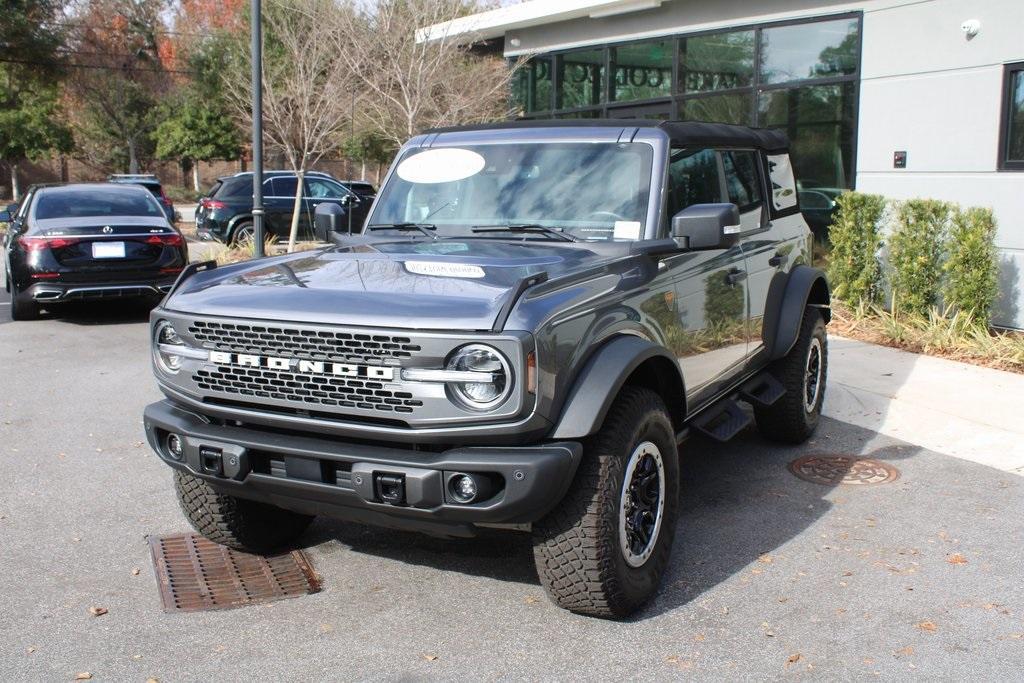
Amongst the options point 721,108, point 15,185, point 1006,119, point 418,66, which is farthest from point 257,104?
point 15,185

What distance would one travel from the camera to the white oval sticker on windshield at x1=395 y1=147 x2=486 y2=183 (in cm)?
510

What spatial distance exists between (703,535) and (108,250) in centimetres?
814

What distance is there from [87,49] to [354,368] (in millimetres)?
41715

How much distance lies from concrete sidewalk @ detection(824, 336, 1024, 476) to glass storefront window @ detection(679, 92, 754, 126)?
4585 mm

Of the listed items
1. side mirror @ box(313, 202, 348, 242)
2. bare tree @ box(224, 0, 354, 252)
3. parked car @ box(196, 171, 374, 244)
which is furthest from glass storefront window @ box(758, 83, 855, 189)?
side mirror @ box(313, 202, 348, 242)

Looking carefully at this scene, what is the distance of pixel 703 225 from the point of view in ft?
14.3

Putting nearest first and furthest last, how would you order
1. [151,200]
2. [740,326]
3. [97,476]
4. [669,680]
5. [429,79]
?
[669,680], [740,326], [97,476], [151,200], [429,79]

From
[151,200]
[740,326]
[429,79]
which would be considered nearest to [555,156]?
[740,326]

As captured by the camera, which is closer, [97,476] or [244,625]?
[244,625]

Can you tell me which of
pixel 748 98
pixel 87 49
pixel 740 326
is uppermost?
pixel 87 49

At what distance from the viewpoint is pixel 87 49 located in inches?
1581

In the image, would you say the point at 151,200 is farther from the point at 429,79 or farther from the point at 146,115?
the point at 146,115

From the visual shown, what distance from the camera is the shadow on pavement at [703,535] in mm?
4438

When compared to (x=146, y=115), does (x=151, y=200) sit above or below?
below
